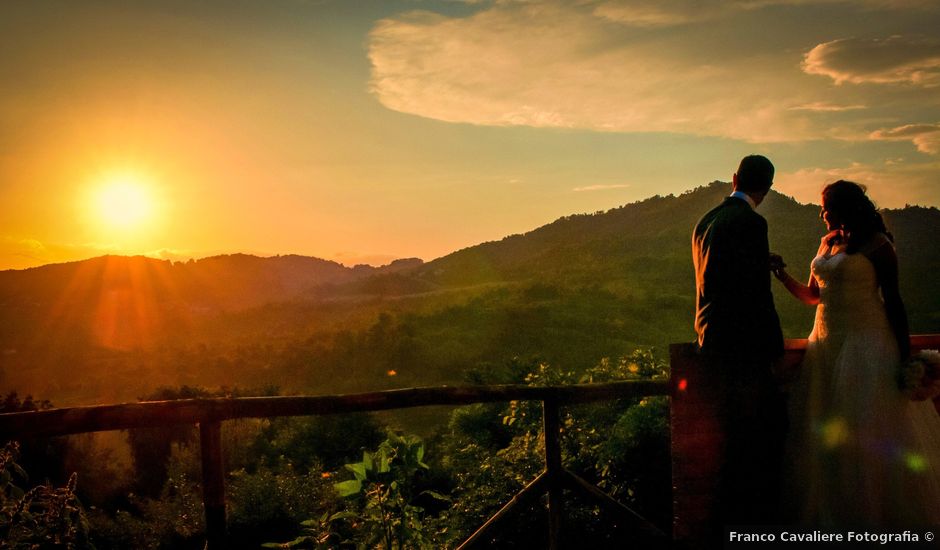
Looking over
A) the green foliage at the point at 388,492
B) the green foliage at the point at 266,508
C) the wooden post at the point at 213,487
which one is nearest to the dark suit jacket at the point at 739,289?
the green foliage at the point at 388,492

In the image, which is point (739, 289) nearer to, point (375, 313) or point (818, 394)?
point (818, 394)

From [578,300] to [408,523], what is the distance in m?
55.7

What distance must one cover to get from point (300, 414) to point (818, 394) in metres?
3.33

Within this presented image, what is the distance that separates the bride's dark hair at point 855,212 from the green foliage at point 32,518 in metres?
4.67

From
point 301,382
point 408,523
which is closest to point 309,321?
point 301,382

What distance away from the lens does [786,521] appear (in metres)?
4.37

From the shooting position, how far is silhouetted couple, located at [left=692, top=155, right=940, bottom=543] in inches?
161

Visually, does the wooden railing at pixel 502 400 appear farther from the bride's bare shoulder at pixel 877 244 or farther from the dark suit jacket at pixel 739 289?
the bride's bare shoulder at pixel 877 244

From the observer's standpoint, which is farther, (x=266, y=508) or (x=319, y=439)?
(x=319, y=439)

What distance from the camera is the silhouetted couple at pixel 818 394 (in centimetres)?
409

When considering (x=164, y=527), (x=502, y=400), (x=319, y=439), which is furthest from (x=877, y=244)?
(x=319, y=439)

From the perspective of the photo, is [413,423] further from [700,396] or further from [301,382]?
[700,396]

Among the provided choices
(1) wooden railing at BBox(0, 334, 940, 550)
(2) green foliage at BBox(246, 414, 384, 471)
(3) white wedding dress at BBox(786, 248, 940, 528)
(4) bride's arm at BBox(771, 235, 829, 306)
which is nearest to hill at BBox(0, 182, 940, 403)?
(2) green foliage at BBox(246, 414, 384, 471)

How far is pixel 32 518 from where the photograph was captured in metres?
3.13
